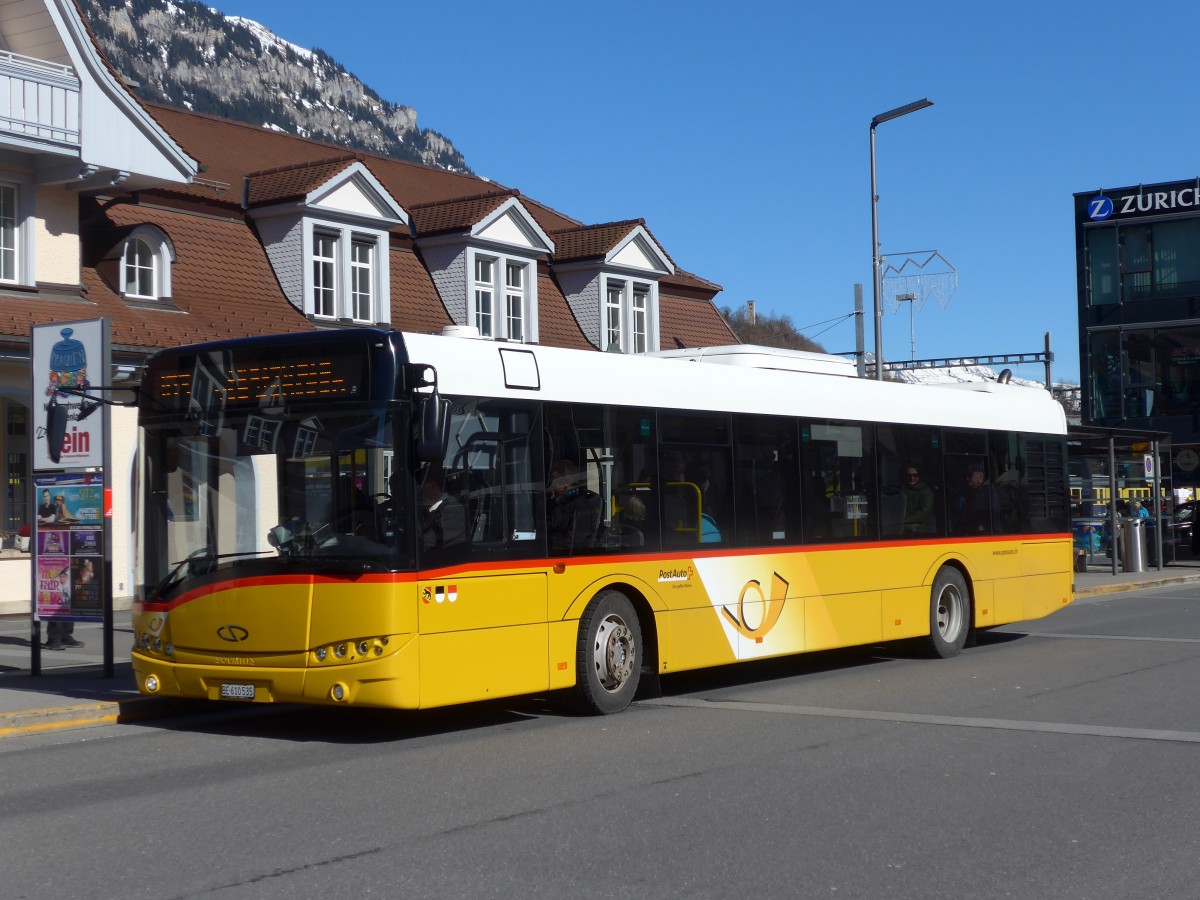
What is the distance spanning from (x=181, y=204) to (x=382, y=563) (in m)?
17.0

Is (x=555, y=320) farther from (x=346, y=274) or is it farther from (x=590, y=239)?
(x=346, y=274)

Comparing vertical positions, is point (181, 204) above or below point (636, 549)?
above

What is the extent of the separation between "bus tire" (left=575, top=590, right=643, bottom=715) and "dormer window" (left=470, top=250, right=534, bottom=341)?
58.5 feet

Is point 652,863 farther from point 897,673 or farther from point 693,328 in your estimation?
point 693,328

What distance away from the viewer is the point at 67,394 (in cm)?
1395

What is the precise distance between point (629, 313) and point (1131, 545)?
12609 mm

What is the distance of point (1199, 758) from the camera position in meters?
9.45

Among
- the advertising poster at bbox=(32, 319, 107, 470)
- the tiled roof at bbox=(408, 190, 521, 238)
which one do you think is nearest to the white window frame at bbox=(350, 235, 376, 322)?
the tiled roof at bbox=(408, 190, 521, 238)

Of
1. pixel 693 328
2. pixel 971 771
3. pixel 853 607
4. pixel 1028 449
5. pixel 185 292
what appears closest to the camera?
pixel 971 771

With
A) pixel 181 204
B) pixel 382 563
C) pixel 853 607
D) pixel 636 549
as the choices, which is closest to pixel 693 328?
pixel 181 204

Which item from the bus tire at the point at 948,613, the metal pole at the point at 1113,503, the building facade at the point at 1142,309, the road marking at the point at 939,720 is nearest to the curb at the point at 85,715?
the road marking at the point at 939,720

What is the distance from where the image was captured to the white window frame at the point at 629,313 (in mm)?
32750

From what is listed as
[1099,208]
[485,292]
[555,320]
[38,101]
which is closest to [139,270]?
[38,101]

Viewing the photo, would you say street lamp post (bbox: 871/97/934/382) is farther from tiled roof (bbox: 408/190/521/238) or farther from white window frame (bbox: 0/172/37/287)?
white window frame (bbox: 0/172/37/287)
